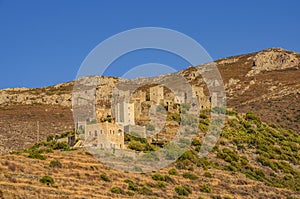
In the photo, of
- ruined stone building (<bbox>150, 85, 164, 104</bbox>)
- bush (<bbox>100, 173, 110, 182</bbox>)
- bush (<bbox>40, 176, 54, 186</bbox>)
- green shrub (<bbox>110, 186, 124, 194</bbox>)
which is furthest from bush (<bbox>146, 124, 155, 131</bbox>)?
bush (<bbox>40, 176, 54, 186</bbox>)

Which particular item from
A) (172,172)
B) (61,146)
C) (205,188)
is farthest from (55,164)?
(205,188)

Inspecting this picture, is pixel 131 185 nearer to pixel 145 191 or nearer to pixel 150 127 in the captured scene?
pixel 145 191

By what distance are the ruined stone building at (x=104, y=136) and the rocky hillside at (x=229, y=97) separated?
23.7m

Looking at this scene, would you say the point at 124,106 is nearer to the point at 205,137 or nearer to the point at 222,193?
the point at 205,137

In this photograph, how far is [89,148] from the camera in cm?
5684

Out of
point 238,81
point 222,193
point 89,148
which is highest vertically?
point 238,81

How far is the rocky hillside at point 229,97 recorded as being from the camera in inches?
4099

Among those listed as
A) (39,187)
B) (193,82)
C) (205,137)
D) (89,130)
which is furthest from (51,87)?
(39,187)

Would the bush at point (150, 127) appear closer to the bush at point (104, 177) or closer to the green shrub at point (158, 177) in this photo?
→ the green shrub at point (158, 177)

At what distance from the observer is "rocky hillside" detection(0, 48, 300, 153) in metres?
104

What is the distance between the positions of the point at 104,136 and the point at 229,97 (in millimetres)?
83304

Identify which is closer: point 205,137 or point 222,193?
point 222,193

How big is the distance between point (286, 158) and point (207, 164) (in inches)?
481

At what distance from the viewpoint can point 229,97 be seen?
138 meters
